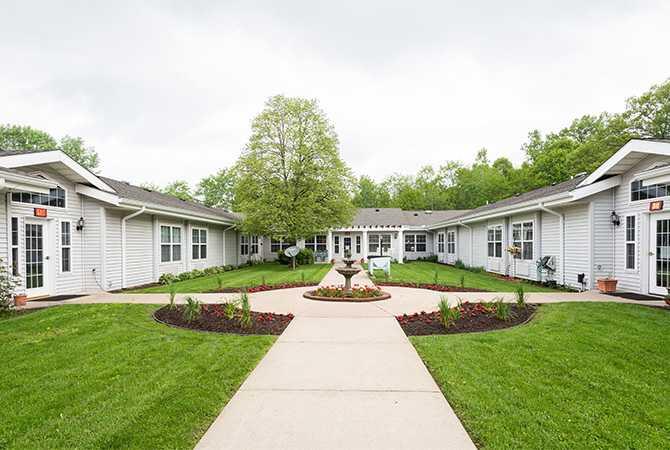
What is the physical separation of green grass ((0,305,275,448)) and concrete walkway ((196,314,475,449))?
0.97 feet

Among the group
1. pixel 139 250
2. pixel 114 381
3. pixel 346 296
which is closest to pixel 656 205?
pixel 346 296

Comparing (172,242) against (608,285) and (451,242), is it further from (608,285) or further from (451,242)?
(451,242)

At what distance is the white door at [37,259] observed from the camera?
934 centimetres

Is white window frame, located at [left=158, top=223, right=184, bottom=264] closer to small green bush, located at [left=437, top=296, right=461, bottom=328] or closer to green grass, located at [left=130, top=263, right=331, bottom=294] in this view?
green grass, located at [left=130, top=263, right=331, bottom=294]

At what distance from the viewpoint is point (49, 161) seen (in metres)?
9.38

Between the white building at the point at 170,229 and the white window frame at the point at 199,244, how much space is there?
0.88 meters

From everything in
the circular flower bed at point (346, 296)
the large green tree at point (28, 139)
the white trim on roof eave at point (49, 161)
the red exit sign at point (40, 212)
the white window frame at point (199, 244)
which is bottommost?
the circular flower bed at point (346, 296)

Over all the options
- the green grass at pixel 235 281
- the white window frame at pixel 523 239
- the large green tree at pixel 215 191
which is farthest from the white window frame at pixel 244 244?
A: the large green tree at pixel 215 191

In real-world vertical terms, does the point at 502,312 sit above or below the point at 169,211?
below

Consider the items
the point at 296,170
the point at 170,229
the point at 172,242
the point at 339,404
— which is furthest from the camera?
the point at 296,170

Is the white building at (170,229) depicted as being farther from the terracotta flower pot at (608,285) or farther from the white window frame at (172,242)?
the terracotta flower pot at (608,285)

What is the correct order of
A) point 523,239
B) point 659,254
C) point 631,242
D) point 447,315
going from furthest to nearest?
point 523,239
point 631,242
point 659,254
point 447,315

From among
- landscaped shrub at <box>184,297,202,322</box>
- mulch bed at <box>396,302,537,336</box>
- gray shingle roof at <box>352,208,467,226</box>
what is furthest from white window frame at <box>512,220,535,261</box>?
gray shingle roof at <box>352,208,467,226</box>

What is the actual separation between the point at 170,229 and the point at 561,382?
14746 mm
